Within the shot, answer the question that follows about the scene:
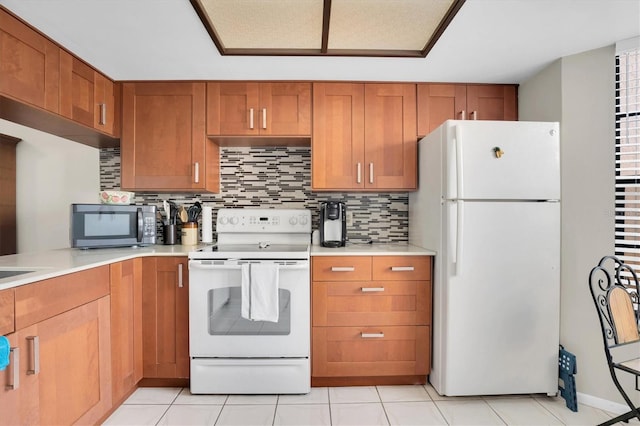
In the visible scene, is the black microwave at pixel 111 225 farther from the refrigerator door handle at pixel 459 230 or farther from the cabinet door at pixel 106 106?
the refrigerator door handle at pixel 459 230

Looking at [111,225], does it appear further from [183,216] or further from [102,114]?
[102,114]

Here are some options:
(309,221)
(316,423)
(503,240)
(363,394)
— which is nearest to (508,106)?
(503,240)

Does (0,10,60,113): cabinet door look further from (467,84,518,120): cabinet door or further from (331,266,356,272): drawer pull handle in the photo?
(467,84,518,120): cabinet door

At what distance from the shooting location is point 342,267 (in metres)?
2.13

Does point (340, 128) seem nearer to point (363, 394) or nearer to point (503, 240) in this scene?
point (503, 240)

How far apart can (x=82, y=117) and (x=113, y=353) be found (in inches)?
57.6

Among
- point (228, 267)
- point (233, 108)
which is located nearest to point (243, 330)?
point (228, 267)

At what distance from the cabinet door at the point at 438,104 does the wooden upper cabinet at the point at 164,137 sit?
1.61 meters

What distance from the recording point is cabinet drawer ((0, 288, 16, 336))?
117 centimetres

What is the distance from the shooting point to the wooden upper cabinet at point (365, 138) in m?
2.39

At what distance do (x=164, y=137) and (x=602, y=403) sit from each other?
3.30 meters

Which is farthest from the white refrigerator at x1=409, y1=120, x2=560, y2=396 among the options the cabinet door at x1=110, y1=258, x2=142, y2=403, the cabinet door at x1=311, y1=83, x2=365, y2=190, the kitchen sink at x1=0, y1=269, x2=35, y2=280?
the kitchen sink at x1=0, y1=269, x2=35, y2=280

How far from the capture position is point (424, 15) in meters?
1.61

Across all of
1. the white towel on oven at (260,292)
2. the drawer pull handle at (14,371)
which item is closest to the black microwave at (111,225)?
the white towel on oven at (260,292)
